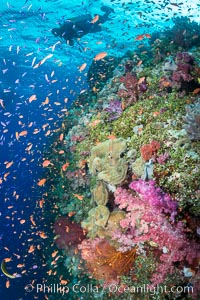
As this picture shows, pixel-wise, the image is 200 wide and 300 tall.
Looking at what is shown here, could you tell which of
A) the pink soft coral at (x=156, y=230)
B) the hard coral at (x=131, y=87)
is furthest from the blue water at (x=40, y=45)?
the pink soft coral at (x=156, y=230)

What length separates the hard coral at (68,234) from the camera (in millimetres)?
8281

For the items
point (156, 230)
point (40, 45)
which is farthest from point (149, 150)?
point (40, 45)

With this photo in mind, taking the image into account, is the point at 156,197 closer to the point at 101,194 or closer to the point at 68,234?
the point at 101,194

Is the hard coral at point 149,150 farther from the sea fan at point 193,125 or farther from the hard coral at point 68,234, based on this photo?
the hard coral at point 68,234

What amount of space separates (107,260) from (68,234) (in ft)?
8.79

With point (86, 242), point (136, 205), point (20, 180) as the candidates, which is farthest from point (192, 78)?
point (20, 180)

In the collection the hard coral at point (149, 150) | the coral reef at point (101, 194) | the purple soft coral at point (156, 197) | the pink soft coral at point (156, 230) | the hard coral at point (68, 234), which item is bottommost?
the hard coral at point (68, 234)

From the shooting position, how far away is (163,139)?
641 centimetres

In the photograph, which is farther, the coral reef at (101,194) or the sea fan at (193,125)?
the coral reef at (101,194)

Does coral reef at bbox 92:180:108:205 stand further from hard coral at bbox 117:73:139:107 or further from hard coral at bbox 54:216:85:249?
hard coral at bbox 117:73:139:107

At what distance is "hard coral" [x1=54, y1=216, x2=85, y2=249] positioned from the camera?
8281mm

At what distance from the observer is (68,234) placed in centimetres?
843

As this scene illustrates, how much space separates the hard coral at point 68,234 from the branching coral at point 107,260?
179 centimetres

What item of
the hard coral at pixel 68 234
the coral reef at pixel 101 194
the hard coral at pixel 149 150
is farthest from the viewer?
the hard coral at pixel 68 234
